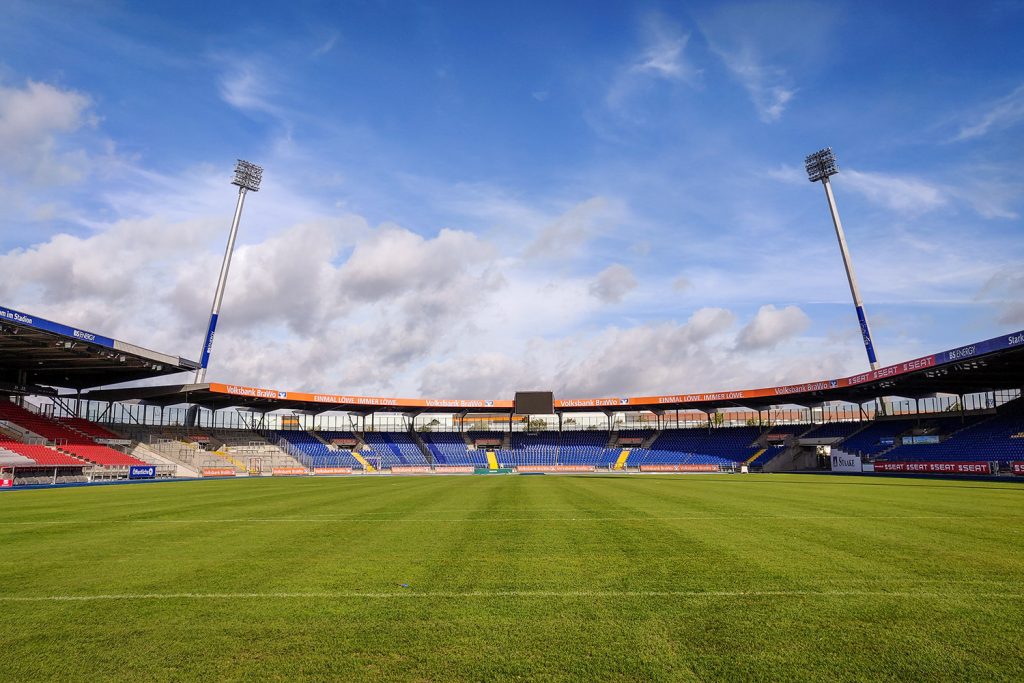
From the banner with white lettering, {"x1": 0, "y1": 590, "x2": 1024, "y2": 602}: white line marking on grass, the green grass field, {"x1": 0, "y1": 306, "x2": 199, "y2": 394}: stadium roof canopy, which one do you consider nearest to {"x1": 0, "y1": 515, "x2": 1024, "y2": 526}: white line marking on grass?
the green grass field

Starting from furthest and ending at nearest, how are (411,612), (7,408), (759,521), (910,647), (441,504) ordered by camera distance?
(7,408)
(441,504)
(759,521)
(411,612)
(910,647)

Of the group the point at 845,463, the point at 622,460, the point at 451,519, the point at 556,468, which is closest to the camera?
the point at 451,519

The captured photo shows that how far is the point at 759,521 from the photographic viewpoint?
13.4 m

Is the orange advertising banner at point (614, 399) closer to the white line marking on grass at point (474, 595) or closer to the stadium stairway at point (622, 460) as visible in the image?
the stadium stairway at point (622, 460)

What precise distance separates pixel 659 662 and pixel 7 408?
55665 millimetres

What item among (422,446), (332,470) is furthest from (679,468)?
(332,470)

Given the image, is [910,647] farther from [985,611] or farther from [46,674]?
[46,674]

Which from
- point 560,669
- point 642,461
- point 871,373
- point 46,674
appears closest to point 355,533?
point 46,674

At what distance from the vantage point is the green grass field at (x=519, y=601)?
4.71 meters

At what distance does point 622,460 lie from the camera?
226 feet

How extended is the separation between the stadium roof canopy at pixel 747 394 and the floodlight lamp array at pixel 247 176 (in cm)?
2390

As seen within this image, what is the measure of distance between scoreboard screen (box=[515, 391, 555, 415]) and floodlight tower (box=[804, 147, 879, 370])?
111 ft

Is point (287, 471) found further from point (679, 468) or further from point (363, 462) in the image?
point (679, 468)

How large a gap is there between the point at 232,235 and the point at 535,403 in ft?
129
